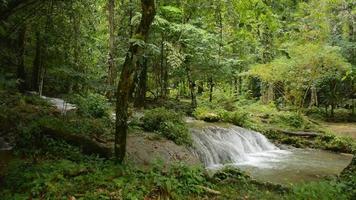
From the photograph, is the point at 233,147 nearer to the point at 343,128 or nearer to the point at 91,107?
the point at 91,107

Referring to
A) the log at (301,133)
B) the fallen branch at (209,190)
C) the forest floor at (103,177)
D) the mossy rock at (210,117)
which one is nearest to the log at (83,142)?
the forest floor at (103,177)

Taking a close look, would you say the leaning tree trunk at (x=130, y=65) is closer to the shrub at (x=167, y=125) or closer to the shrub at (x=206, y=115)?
the shrub at (x=167, y=125)

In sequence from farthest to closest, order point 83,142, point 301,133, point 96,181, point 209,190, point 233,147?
1. point 301,133
2. point 233,147
3. point 83,142
4. point 209,190
5. point 96,181

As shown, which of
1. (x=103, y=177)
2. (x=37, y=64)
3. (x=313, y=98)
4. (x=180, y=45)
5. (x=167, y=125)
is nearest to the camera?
(x=103, y=177)

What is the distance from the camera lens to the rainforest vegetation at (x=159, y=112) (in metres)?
6.76

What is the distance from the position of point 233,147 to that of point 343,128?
11348mm

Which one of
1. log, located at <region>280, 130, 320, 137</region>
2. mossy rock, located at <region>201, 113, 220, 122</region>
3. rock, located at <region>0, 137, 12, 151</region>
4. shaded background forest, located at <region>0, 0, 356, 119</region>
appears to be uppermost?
shaded background forest, located at <region>0, 0, 356, 119</region>

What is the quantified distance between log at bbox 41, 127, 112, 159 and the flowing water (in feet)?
14.6

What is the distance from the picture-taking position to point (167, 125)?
496 inches

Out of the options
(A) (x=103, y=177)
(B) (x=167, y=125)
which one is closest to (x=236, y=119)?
(B) (x=167, y=125)

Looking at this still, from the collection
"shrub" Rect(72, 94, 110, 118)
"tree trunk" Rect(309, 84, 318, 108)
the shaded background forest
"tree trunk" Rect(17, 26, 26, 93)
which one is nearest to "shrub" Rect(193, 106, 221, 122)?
the shaded background forest

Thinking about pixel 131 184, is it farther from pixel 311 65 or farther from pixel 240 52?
pixel 240 52

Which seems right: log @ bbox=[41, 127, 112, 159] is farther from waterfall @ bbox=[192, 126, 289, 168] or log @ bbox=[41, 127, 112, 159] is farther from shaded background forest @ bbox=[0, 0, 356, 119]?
waterfall @ bbox=[192, 126, 289, 168]

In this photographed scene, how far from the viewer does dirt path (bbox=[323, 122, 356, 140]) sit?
20875mm
